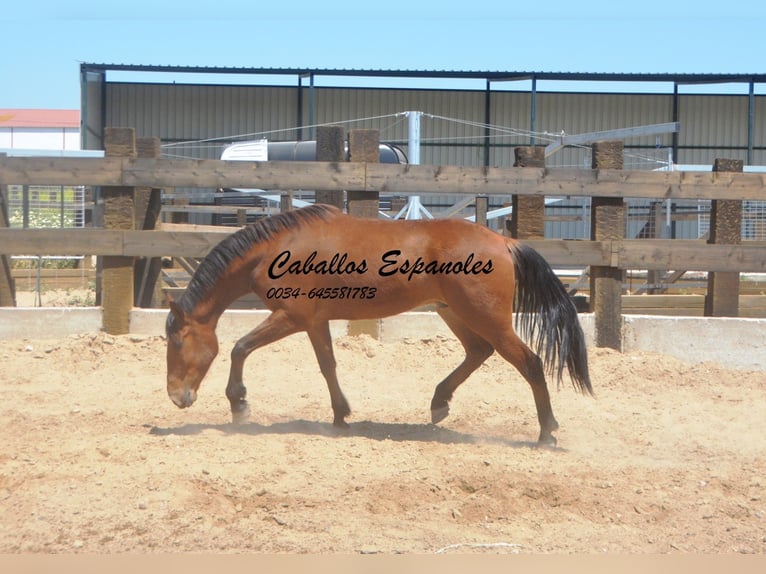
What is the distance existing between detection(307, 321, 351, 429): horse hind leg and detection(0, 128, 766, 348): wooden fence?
7.97 ft

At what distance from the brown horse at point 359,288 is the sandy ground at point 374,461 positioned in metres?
0.44

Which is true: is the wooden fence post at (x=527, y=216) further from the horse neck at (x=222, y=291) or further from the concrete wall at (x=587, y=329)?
the horse neck at (x=222, y=291)

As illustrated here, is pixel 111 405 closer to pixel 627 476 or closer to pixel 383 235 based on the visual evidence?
pixel 383 235

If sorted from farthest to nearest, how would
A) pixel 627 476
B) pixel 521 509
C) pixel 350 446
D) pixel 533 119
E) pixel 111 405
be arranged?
pixel 533 119
pixel 111 405
pixel 350 446
pixel 627 476
pixel 521 509

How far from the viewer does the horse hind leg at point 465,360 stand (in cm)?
579

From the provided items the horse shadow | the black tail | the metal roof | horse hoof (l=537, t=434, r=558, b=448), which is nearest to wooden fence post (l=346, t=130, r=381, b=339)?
the horse shadow

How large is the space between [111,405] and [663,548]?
3.97 m

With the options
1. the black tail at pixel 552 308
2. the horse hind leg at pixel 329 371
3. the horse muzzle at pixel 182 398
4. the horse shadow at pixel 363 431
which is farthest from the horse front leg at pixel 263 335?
the black tail at pixel 552 308

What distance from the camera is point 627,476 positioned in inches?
182

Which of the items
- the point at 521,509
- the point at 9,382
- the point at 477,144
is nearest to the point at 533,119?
the point at 477,144

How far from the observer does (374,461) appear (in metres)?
4.73

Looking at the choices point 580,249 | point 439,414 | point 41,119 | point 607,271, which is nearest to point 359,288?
point 439,414

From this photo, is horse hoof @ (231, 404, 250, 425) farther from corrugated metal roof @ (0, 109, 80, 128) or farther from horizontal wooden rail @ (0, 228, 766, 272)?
corrugated metal roof @ (0, 109, 80, 128)

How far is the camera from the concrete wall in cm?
768
